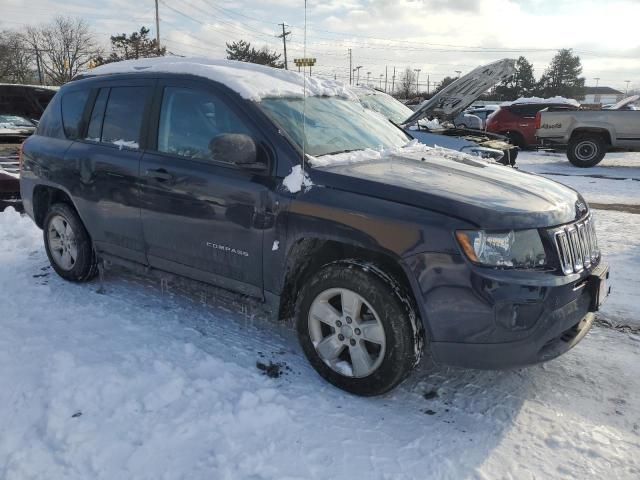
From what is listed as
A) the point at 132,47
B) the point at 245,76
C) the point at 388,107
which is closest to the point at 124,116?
the point at 245,76

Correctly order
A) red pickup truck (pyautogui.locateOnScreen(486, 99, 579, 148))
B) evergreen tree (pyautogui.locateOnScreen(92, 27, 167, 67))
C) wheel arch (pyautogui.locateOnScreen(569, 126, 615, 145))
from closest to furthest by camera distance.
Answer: wheel arch (pyautogui.locateOnScreen(569, 126, 615, 145)) < red pickup truck (pyautogui.locateOnScreen(486, 99, 579, 148)) < evergreen tree (pyautogui.locateOnScreen(92, 27, 167, 67))

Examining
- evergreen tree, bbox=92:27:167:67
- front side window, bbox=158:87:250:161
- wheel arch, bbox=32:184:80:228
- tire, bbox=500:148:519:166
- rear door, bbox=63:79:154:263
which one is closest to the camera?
front side window, bbox=158:87:250:161

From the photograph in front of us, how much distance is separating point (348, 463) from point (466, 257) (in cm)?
115

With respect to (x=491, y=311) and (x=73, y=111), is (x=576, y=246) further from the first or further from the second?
(x=73, y=111)

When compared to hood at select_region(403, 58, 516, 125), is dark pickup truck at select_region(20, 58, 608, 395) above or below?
below

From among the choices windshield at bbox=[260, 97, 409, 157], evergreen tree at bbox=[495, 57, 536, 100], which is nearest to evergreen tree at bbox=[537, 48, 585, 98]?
evergreen tree at bbox=[495, 57, 536, 100]

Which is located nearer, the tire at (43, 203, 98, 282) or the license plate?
the license plate

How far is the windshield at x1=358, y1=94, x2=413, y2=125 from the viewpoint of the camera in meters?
8.87

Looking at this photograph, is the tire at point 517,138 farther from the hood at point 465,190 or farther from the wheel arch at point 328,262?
the wheel arch at point 328,262

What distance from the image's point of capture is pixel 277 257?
10.6 ft

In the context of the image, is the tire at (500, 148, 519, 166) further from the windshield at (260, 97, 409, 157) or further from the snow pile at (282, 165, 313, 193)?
the snow pile at (282, 165, 313, 193)

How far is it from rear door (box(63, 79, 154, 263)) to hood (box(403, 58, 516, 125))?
6.66 meters

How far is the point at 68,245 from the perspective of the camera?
4754 millimetres

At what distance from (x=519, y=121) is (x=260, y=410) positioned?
679 inches
